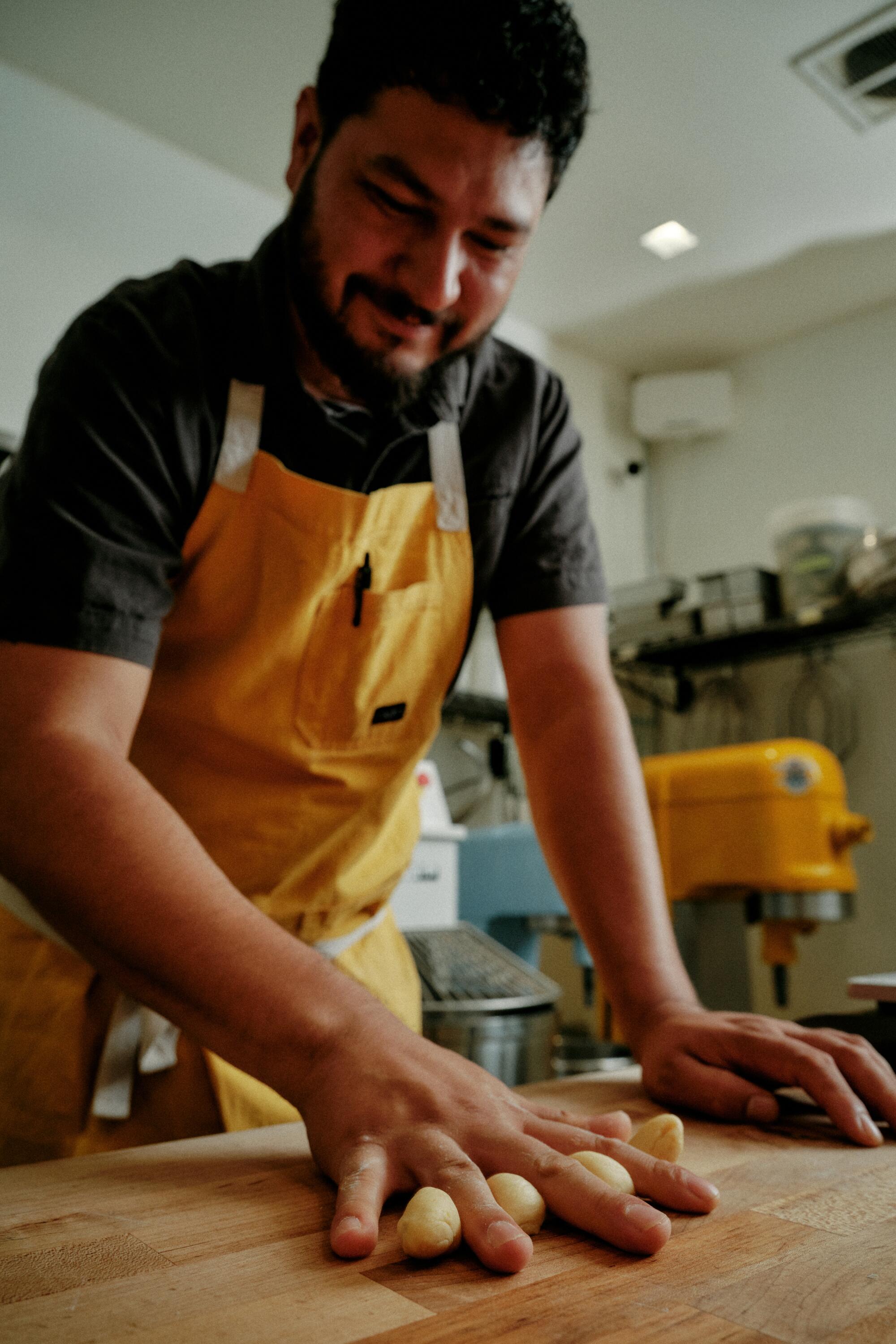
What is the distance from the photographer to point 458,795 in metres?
2.86

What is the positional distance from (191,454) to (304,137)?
1.21ft

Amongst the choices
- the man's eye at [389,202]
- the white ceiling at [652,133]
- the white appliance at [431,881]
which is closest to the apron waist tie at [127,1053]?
the man's eye at [389,202]

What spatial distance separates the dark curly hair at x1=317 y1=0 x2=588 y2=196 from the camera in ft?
2.29

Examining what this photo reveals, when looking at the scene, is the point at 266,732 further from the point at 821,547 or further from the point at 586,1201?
the point at 821,547

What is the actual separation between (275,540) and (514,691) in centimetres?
29

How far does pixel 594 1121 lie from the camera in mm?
528

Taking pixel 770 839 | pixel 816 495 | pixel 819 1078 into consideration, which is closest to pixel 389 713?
pixel 819 1078

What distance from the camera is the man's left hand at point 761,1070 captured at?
1.95 feet

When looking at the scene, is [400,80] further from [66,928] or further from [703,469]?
[703,469]

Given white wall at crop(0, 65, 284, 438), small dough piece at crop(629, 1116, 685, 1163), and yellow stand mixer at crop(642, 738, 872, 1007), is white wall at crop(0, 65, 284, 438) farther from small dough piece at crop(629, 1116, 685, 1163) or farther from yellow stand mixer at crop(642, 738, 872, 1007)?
small dough piece at crop(629, 1116, 685, 1163)

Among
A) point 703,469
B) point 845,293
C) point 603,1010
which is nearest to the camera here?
point 603,1010

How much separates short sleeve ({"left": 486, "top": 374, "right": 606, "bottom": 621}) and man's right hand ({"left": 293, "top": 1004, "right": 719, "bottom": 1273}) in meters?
0.50

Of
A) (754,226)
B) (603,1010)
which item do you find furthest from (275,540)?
(754,226)

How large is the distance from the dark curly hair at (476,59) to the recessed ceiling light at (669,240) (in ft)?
7.28
